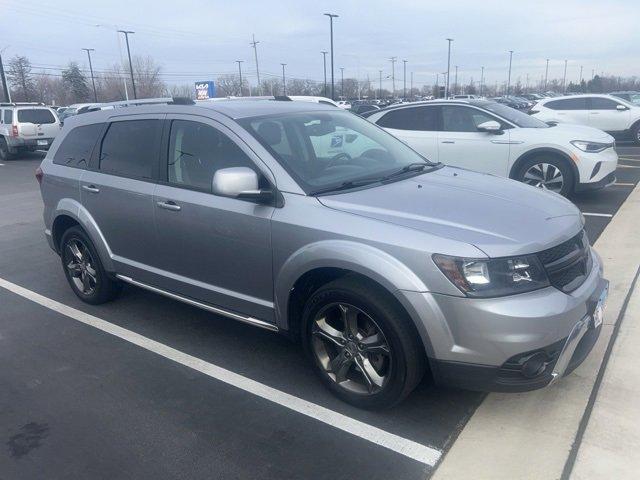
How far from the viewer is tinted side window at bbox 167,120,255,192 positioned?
371cm

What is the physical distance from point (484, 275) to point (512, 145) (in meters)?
6.03

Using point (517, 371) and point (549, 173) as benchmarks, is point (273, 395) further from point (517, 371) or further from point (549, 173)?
point (549, 173)

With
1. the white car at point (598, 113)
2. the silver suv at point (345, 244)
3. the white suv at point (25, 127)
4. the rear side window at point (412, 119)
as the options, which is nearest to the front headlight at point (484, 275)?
the silver suv at point (345, 244)

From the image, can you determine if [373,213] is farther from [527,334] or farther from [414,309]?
[527,334]

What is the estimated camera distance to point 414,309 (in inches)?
111

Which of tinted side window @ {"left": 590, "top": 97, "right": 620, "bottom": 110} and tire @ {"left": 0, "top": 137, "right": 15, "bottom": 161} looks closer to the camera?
tinted side window @ {"left": 590, "top": 97, "right": 620, "bottom": 110}

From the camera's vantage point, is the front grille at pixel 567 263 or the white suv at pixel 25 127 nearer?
the front grille at pixel 567 263

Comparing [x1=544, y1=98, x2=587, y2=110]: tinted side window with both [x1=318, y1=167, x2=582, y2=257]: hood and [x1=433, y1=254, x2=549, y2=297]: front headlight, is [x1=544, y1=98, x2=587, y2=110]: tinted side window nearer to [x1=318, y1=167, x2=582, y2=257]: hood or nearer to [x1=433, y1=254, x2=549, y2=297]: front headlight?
[x1=318, y1=167, x2=582, y2=257]: hood

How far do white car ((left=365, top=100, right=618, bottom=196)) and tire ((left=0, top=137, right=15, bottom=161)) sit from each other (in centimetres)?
1593

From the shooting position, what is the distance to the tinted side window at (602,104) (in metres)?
16.4

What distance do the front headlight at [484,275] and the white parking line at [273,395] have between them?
0.89m

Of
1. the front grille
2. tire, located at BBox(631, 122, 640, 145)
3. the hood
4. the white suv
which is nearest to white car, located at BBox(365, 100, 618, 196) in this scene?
the hood

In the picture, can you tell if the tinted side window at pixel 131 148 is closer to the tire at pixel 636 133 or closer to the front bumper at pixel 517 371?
the front bumper at pixel 517 371

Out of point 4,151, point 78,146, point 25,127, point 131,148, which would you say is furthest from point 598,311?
point 4,151
